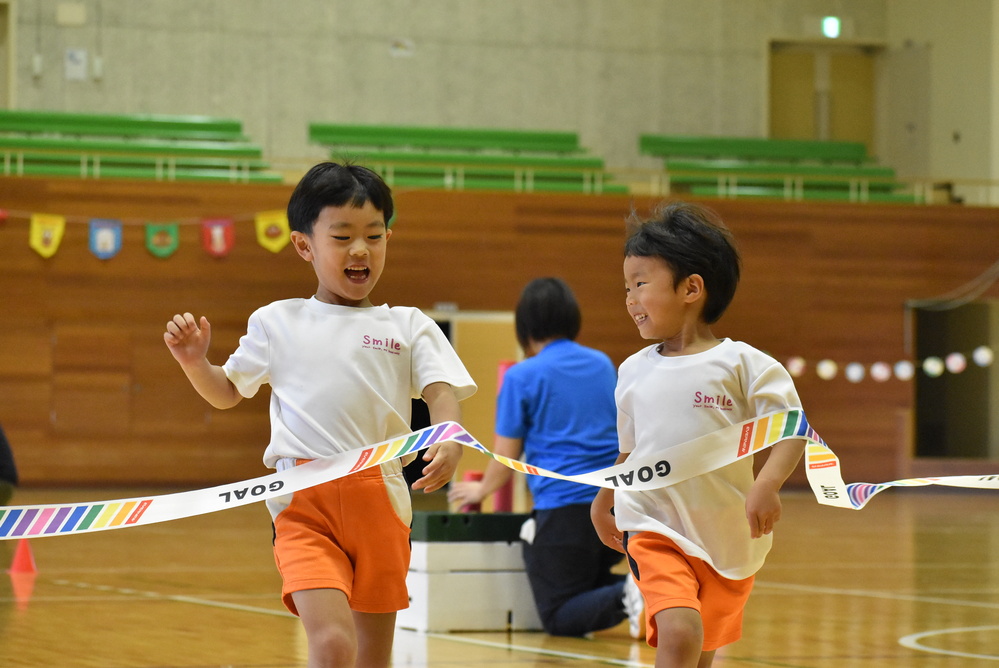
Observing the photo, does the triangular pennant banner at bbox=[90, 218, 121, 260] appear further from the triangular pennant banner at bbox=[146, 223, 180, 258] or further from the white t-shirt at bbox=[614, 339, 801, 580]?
the white t-shirt at bbox=[614, 339, 801, 580]

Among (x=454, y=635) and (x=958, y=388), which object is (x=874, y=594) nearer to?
(x=454, y=635)

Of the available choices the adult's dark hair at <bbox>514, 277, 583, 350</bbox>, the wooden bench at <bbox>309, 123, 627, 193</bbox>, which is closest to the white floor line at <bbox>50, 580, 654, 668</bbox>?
the adult's dark hair at <bbox>514, 277, 583, 350</bbox>

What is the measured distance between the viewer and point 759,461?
1593cm

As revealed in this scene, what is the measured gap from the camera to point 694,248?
3006 millimetres

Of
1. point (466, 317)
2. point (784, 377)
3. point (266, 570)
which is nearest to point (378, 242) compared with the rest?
point (784, 377)

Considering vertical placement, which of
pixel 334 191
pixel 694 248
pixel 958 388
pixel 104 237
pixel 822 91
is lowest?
pixel 958 388

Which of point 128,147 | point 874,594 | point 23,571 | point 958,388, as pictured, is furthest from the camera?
point 958,388

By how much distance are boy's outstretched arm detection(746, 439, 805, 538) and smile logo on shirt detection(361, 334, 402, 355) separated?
85 cm

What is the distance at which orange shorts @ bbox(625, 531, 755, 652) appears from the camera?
9.33 feet

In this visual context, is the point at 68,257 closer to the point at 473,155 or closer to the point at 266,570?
the point at 473,155

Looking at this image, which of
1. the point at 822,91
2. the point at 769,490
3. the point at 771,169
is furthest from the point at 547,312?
the point at 822,91

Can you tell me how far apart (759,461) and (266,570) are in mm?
9611

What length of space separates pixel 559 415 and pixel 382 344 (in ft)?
8.26

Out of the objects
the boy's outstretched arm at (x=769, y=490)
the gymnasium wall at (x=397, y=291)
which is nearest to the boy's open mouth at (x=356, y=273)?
the boy's outstretched arm at (x=769, y=490)
